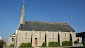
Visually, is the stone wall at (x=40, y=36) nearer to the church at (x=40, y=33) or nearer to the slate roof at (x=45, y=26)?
the church at (x=40, y=33)

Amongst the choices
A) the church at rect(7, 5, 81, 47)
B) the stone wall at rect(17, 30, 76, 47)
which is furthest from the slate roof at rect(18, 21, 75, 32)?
the stone wall at rect(17, 30, 76, 47)

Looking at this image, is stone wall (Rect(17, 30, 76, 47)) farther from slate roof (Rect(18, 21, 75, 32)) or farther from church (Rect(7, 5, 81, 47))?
slate roof (Rect(18, 21, 75, 32))

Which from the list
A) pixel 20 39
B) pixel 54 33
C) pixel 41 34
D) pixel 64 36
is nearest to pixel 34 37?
pixel 41 34

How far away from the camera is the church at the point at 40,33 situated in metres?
36.5

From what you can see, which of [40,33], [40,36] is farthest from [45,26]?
[40,36]

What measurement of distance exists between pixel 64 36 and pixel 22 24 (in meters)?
17.7

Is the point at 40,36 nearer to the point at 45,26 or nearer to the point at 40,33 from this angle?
the point at 40,33

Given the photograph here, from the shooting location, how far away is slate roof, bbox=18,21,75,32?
125 ft

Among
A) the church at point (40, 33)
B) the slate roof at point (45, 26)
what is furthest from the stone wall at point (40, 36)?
the slate roof at point (45, 26)

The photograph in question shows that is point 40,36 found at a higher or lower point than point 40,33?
lower

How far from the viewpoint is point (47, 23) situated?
42719 millimetres

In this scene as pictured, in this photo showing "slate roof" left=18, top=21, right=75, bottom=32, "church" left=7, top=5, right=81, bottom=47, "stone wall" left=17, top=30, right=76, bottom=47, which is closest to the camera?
"stone wall" left=17, top=30, right=76, bottom=47

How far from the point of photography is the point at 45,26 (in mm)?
40531

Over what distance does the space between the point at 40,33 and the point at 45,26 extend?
4.28 meters
